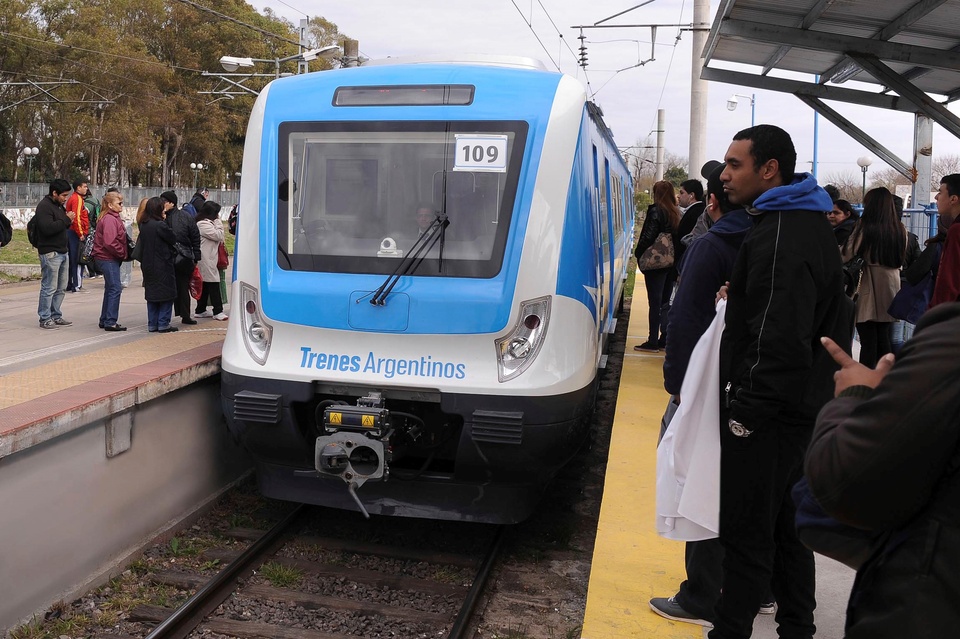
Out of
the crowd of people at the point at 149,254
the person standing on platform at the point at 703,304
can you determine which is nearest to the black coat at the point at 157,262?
the crowd of people at the point at 149,254

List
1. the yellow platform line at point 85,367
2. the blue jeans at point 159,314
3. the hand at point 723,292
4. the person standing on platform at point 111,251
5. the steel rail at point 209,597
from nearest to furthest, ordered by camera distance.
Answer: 1. the hand at point 723,292
2. the steel rail at point 209,597
3. the yellow platform line at point 85,367
4. the blue jeans at point 159,314
5. the person standing on platform at point 111,251

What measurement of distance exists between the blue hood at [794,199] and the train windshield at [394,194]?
7.62ft

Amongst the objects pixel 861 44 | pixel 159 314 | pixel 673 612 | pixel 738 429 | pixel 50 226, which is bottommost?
pixel 673 612

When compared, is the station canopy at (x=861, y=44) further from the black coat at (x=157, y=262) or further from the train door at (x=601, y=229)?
the black coat at (x=157, y=262)

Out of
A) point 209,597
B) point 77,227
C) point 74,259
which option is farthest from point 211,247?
point 209,597

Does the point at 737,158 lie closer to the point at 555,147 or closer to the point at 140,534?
the point at 555,147

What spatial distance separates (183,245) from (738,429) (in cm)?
772

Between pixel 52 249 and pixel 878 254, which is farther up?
pixel 878 254

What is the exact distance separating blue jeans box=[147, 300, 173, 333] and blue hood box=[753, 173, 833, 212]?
738 centimetres

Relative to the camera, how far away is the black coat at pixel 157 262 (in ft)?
30.2

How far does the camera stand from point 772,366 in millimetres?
3092

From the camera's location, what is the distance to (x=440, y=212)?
5590mm

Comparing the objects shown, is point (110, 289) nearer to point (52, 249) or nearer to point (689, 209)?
point (52, 249)

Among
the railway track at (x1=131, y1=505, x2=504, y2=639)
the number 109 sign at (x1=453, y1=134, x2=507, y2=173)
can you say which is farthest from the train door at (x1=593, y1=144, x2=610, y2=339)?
the railway track at (x1=131, y1=505, x2=504, y2=639)
